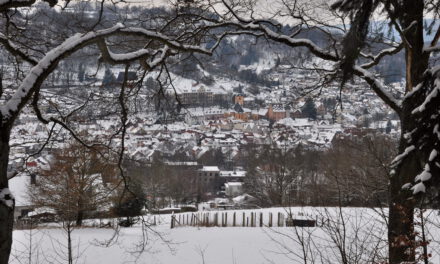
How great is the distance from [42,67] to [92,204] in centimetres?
1246

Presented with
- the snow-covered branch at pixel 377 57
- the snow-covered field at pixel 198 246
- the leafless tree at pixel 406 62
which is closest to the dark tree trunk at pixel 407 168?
the leafless tree at pixel 406 62

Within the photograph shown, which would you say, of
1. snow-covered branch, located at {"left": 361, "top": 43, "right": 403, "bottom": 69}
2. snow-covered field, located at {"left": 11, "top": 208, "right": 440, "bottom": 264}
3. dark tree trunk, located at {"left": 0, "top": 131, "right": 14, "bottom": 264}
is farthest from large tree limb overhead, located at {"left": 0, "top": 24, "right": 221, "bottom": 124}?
snow-covered field, located at {"left": 11, "top": 208, "right": 440, "bottom": 264}

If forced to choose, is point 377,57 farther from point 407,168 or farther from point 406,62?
point 407,168

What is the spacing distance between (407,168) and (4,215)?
281cm

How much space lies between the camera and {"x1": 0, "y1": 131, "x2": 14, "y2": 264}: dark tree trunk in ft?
9.23

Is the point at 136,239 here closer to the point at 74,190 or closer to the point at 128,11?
the point at 74,190

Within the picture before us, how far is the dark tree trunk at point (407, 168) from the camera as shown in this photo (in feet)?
9.68

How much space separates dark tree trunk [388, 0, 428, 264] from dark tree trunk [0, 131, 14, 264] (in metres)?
2.70

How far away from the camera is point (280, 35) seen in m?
5.10

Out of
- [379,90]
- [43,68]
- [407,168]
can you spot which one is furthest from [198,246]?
[407,168]

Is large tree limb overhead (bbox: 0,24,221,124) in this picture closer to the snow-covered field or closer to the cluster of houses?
the cluster of houses

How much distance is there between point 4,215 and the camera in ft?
9.37

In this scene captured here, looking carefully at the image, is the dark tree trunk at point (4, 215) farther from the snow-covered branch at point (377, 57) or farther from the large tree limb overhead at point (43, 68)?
the snow-covered branch at point (377, 57)

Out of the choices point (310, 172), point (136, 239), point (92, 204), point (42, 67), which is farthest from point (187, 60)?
point (310, 172)
